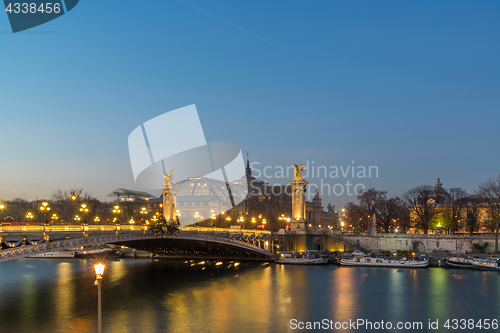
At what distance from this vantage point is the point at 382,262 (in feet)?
194

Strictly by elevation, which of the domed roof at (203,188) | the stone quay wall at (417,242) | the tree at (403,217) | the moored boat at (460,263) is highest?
the domed roof at (203,188)

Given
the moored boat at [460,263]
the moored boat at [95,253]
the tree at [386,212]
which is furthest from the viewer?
the tree at [386,212]

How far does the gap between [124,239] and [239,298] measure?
423 inches

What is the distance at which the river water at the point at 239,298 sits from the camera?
93.6 feet

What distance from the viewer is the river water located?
28516mm

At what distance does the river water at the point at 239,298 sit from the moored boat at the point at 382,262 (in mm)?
2218

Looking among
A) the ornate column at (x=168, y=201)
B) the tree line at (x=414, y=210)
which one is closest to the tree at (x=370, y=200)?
the tree line at (x=414, y=210)

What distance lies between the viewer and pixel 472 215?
84.5 meters

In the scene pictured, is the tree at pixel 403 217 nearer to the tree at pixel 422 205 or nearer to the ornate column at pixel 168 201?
the tree at pixel 422 205

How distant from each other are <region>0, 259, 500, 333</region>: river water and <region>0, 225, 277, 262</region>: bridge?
407 centimetres

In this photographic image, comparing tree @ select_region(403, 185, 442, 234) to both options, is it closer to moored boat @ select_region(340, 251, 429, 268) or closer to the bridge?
moored boat @ select_region(340, 251, 429, 268)

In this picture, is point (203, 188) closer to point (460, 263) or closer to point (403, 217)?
point (403, 217)

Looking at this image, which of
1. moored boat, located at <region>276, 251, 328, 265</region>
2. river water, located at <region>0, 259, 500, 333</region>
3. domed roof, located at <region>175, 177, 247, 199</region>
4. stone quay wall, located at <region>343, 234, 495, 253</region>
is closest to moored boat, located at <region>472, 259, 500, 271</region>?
river water, located at <region>0, 259, 500, 333</region>

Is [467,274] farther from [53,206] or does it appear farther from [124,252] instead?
[53,206]
